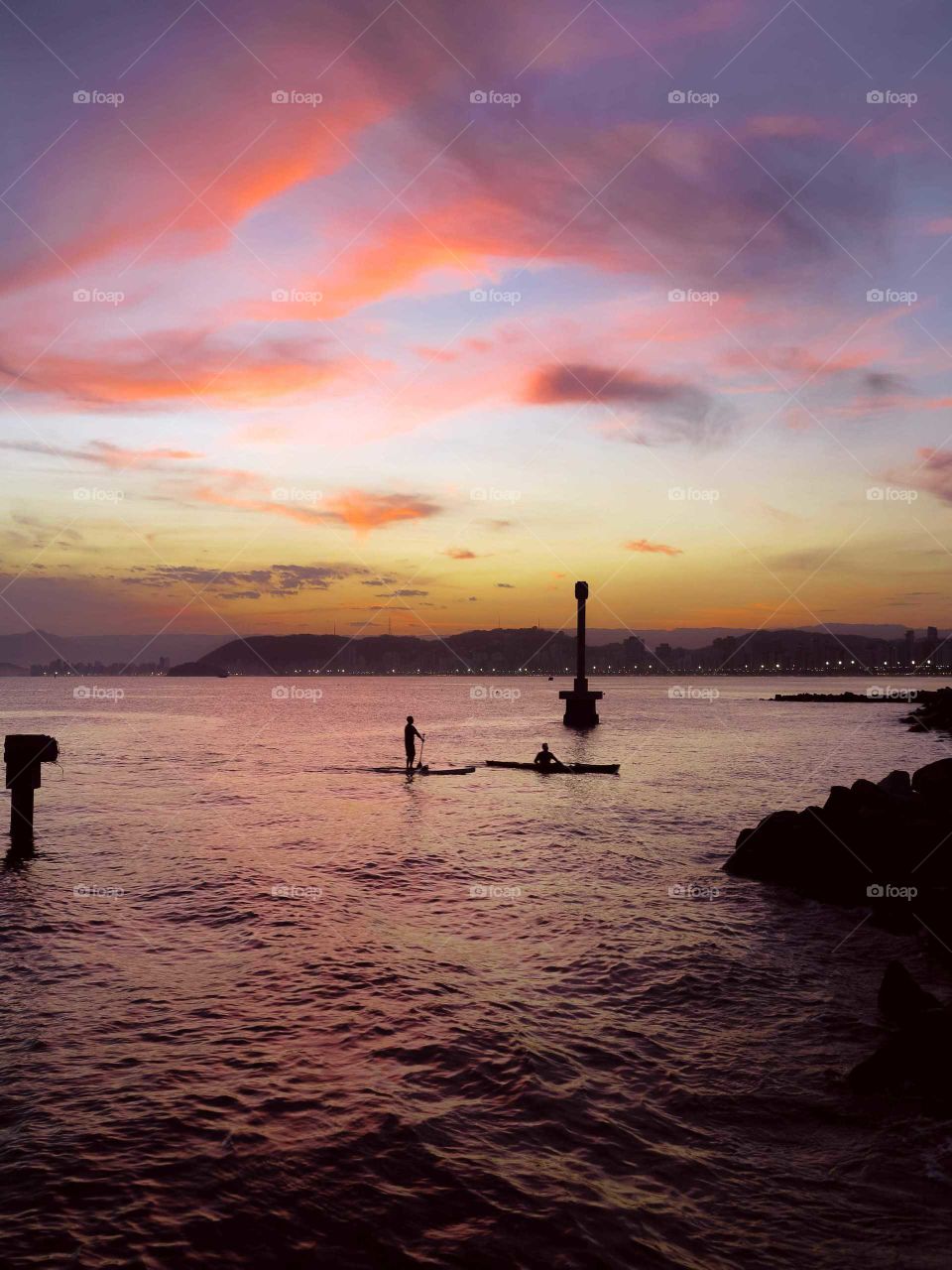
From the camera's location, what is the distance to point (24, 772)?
91.6ft

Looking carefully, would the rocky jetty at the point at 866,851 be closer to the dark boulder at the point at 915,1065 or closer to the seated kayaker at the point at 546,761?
the dark boulder at the point at 915,1065

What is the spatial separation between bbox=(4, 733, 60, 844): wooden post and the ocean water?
1577mm

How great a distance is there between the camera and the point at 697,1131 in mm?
10172

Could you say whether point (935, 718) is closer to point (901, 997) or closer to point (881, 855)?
point (881, 855)

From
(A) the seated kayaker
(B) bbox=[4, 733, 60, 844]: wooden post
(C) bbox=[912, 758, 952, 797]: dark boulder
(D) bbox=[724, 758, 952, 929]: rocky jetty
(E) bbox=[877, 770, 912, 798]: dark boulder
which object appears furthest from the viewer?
(A) the seated kayaker

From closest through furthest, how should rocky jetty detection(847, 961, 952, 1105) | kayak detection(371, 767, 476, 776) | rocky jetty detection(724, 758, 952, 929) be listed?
rocky jetty detection(847, 961, 952, 1105)
rocky jetty detection(724, 758, 952, 929)
kayak detection(371, 767, 476, 776)

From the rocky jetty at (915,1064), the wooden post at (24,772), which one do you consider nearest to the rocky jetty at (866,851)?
the rocky jetty at (915,1064)

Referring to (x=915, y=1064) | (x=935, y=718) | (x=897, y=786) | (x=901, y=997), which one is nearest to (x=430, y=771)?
(x=897, y=786)

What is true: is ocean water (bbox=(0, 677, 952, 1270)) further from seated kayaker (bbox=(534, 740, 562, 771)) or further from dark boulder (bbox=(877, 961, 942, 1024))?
seated kayaker (bbox=(534, 740, 562, 771))

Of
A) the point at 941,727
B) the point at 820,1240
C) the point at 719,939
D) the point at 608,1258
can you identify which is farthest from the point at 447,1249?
the point at 941,727

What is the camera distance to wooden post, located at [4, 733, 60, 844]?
27469mm

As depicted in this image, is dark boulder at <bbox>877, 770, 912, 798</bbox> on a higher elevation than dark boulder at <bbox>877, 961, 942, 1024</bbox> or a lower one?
higher

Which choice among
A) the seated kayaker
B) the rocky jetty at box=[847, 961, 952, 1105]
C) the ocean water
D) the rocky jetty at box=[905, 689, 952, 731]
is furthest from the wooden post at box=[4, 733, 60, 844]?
the rocky jetty at box=[905, 689, 952, 731]

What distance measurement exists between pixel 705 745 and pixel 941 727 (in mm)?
37471
